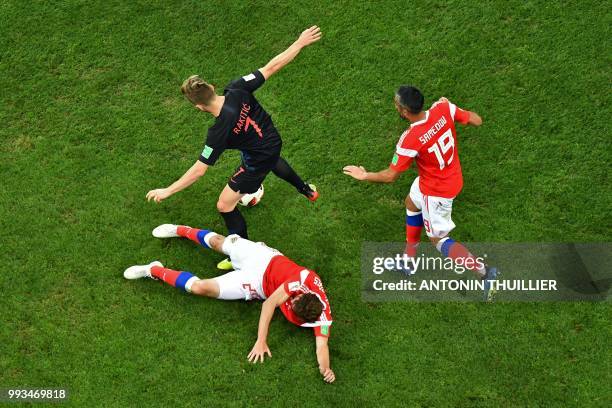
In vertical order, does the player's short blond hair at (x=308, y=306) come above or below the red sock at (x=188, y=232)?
below

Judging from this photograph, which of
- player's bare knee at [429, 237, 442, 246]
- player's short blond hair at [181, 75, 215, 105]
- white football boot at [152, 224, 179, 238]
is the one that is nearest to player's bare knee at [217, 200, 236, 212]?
white football boot at [152, 224, 179, 238]

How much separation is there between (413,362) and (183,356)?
242 centimetres

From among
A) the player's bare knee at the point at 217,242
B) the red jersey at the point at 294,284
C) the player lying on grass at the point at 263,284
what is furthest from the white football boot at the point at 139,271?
the red jersey at the point at 294,284

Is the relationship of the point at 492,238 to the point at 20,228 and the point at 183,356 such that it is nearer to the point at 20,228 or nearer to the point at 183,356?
the point at 183,356

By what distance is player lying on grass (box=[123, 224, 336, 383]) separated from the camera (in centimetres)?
765

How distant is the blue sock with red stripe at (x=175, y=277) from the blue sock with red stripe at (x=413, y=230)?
243cm

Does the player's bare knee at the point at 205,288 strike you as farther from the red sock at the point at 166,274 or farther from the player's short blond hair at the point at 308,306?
the player's short blond hair at the point at 308,306

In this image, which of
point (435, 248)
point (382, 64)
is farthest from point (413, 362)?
point (382, 64)

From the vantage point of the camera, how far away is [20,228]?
28.9ft

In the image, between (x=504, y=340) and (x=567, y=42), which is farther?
(x=567, y=42)

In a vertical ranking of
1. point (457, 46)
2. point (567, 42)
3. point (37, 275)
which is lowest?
point (37, 275)

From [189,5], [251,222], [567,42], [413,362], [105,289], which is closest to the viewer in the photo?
[413,362]

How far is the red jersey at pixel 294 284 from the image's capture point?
775cm

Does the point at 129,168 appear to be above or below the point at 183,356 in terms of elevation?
above
